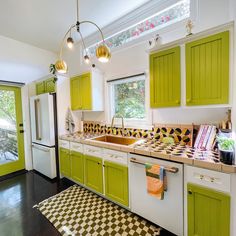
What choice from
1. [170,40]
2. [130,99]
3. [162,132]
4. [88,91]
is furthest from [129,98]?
[170,40]

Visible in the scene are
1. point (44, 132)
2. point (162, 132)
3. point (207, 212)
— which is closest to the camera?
point (207, 212)

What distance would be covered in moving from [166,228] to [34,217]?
1.71 m

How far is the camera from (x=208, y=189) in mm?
1287

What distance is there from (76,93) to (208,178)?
2.59 metres

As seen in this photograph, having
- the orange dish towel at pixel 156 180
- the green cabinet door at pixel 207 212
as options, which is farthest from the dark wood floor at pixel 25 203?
the green cabinet door at pixel 207 212

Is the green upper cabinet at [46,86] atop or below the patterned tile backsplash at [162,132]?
atop

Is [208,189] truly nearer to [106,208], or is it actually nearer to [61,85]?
[106,208]

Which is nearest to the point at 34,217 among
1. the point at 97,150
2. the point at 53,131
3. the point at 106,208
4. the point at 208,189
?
the point at 106,208

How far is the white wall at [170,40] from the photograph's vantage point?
1704 mm

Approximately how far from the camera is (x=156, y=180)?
1530mm

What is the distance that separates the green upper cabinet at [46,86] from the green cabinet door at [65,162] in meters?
1.29

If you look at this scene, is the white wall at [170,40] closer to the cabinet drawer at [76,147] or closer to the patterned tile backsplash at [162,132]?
the patterned tile backsplash at [162,132]

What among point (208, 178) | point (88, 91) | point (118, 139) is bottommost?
point (208, 178)

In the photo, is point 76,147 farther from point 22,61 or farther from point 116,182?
point 22,61
